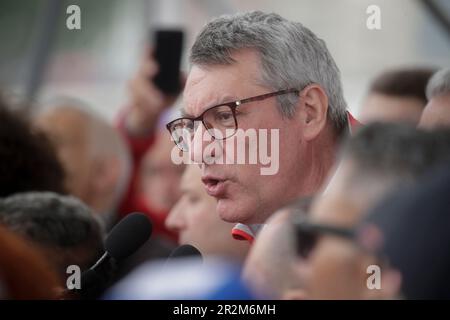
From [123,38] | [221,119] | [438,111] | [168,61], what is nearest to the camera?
[221,119]

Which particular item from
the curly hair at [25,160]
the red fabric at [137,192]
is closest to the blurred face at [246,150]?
the curly hair at [25,160]

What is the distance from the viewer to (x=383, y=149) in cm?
118

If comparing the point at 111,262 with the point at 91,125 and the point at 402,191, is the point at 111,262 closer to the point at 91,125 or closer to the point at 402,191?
the point at 402,191

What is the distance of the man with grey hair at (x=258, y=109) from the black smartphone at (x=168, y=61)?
1.24 m

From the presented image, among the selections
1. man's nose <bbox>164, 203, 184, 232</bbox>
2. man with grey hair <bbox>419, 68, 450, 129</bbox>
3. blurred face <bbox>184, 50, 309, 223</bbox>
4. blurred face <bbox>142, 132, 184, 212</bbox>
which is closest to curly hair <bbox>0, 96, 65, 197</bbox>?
man's nose <bbox>164, 203, 184, 232</bbox>

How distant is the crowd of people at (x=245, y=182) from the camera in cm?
113

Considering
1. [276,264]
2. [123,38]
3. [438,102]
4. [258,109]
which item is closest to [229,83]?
[258,109]

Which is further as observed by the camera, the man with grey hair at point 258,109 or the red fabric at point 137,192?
the red fabric at point 137,192

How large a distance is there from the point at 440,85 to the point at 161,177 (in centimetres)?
109

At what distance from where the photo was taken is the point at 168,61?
3184 mm

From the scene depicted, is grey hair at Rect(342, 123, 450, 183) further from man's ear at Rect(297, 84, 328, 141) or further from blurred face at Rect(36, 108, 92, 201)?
blurred face at Rect(36, 108, 92, 201)

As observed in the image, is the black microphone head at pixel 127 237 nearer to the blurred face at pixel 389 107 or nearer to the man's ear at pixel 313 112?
the man's ear at pixel 313 112

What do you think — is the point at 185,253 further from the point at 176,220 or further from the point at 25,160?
the point at 25,160
